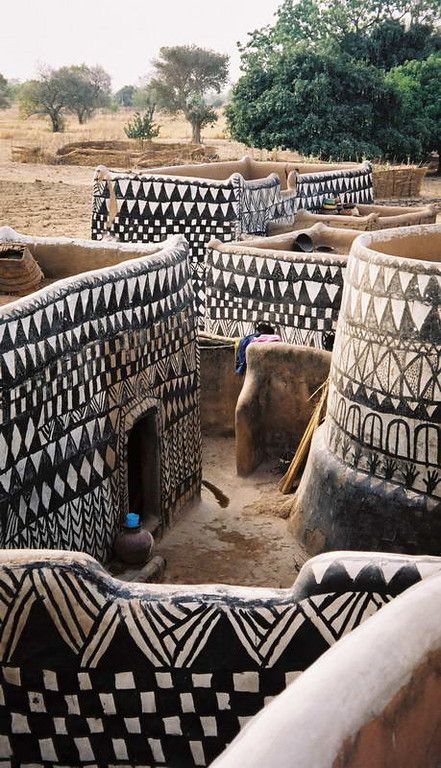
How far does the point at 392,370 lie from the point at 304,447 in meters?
2.65

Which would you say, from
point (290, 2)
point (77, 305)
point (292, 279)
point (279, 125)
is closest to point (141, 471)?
point (77, 305)

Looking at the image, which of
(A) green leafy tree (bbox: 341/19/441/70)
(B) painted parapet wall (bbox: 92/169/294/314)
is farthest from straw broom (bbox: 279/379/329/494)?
(A) green leafy tree (bbox: 341/19/441/70)

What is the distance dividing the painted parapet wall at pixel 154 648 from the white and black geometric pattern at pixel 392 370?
367 cm

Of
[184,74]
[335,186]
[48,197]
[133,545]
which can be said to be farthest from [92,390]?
[184,74]

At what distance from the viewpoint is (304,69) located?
105 ft

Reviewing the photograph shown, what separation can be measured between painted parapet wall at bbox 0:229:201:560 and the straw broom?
3.19 feet

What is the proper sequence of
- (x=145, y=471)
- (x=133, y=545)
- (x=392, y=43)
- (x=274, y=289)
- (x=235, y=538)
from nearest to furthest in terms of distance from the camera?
(x=133, y=545) < (x=145, y=471) < (x=235, y=538) < (x=274, y=289) < (x=392, y=43)

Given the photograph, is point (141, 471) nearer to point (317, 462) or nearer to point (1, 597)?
point (317, 462)

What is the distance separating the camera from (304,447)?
33.7 feet

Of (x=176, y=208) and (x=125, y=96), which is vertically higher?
(x=176, y=208)

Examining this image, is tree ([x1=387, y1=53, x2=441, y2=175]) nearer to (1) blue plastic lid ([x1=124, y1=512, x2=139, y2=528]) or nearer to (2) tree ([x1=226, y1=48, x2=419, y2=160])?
(2) tree ([x1=226, y1=48, x2=419, y2=160])

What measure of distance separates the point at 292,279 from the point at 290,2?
33.5 m

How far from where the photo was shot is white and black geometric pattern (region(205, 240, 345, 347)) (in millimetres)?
11867

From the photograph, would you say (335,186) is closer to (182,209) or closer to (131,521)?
(182,209)
